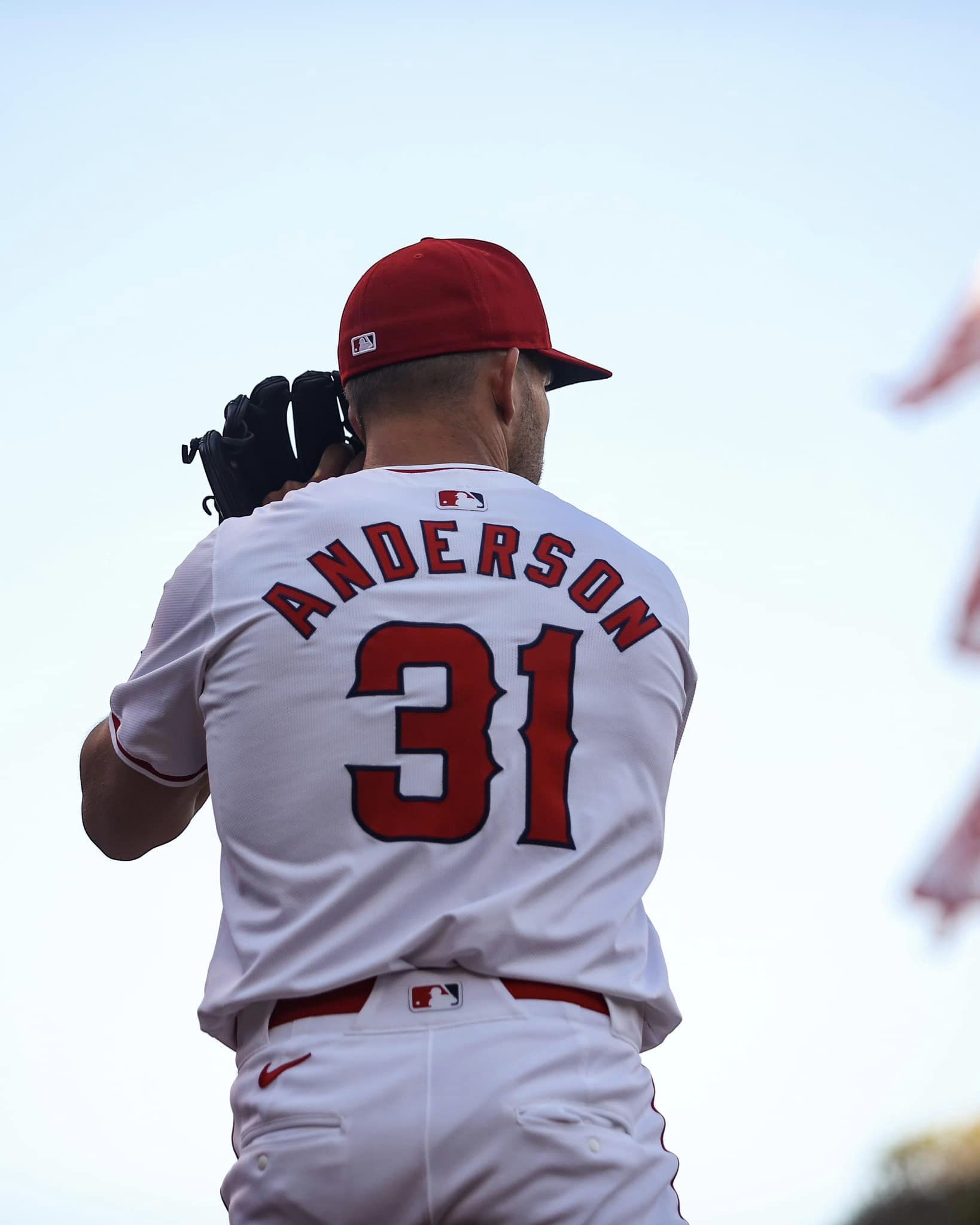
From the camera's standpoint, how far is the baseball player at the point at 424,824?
96.7 inches

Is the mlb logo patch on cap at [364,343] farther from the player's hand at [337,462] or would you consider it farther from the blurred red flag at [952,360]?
the blurred red flag at [952,360]

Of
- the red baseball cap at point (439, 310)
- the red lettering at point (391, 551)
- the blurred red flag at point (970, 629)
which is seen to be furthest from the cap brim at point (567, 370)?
the blurred red flag at point (970, 629)

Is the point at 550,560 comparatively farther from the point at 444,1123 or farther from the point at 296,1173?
the point at 296,1173

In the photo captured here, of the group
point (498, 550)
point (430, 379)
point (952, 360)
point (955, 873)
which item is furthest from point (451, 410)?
point (955, 873)

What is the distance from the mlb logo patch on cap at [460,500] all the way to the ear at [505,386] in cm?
39

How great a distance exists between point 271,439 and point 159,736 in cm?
111

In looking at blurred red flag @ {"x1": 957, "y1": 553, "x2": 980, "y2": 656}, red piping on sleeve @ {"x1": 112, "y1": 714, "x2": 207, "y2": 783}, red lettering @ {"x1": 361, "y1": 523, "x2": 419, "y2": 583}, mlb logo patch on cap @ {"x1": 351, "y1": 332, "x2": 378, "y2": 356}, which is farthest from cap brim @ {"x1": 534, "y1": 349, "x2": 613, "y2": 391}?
blurred red flag @ {"x1": 957, "y1": 553, "x2": 980, "y2": 656}

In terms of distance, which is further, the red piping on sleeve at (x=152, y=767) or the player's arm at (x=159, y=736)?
the red piping on sleeve at (x=152, y=767)

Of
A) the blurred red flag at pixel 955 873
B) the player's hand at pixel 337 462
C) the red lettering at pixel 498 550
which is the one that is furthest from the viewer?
the player's hand at pixel 337 462

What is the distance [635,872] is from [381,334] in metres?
1.35

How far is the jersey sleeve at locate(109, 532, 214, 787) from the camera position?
293 cm

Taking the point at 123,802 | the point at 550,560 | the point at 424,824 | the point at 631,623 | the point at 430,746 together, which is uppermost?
the point at 550,560

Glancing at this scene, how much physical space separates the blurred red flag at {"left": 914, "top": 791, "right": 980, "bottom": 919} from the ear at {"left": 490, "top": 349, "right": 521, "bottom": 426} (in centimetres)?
175

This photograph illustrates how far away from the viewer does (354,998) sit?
257cm
